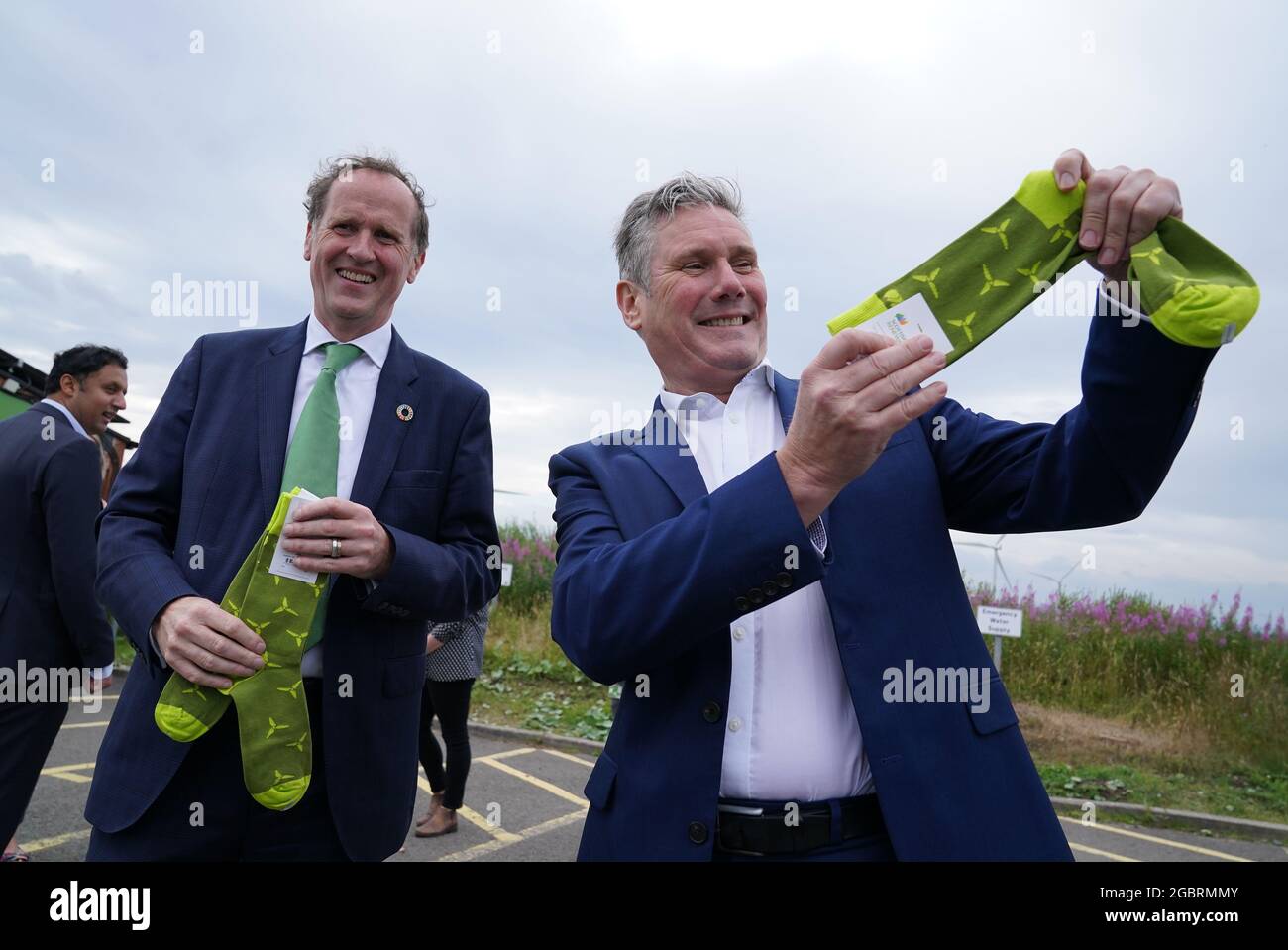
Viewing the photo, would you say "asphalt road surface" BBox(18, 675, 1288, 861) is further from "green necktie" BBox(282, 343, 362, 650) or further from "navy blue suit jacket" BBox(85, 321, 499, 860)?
"green necktie" BBox(282, 343, 362, 650)

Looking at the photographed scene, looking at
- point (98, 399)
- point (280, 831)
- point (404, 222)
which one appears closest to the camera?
point (280, 831)

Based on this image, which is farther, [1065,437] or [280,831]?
[280,831]

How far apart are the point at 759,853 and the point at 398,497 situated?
1.40 metres

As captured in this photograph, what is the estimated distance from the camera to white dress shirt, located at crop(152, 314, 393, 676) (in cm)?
242

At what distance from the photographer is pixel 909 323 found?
166cm

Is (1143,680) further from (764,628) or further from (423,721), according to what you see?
(764,628)

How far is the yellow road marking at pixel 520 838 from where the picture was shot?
5.55 m

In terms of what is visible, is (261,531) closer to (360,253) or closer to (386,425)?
(386,425)

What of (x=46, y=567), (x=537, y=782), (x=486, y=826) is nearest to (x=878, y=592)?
(x=46, y=567)

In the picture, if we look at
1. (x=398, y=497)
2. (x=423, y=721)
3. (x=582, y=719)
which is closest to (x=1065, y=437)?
(x=398, y=497)

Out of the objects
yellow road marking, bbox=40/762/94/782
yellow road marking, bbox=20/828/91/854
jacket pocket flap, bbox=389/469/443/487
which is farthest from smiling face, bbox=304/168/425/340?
yellow road marking, bbox=40/762/94/782

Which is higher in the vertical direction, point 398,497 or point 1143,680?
point 398,497

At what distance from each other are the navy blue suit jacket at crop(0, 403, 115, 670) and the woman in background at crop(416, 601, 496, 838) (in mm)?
2040
